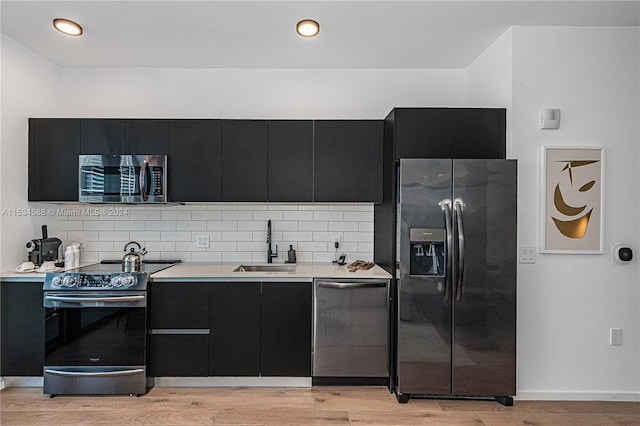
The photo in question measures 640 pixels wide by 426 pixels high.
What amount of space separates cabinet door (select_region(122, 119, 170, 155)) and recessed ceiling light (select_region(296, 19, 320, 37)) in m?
1.34

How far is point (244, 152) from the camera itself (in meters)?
3.62

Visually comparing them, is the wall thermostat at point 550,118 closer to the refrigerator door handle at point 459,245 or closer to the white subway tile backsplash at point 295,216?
the refrigerator door handle at point 459,245

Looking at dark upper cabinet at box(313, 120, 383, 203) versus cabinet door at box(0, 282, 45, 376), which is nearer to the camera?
cabinet door at box(0, 282, 45, 376)

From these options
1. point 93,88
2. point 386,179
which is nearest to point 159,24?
point 93,88

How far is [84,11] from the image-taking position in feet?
9.55

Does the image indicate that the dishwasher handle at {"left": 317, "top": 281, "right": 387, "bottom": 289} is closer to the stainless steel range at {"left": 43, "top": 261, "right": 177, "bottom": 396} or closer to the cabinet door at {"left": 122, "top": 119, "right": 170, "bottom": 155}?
the stainless steel range at {"left": 43, "top": 261, "right": 177, "bottom": 396}

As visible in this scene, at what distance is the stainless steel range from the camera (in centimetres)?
317

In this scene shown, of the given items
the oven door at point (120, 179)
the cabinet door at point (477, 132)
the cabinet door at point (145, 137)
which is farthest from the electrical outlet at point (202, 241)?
the cabinet door at point (477, 132)

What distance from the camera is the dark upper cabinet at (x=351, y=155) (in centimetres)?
360

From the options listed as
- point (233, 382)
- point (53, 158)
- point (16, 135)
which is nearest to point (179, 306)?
point (233, 382)

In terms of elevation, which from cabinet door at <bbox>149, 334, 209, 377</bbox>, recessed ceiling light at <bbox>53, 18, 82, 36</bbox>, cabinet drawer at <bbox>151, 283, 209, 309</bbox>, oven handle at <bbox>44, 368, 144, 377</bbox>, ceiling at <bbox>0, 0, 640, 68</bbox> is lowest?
oven handle at <bbox>44, 368, 144, 377</bbox>

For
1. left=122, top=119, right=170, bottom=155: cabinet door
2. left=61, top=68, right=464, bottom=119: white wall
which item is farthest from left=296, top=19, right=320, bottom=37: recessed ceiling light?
left=122, top=119, right=170, bottom=155: cabinet door

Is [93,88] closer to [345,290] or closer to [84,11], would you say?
[84,11]

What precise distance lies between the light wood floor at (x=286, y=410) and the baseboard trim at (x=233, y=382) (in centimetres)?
6
